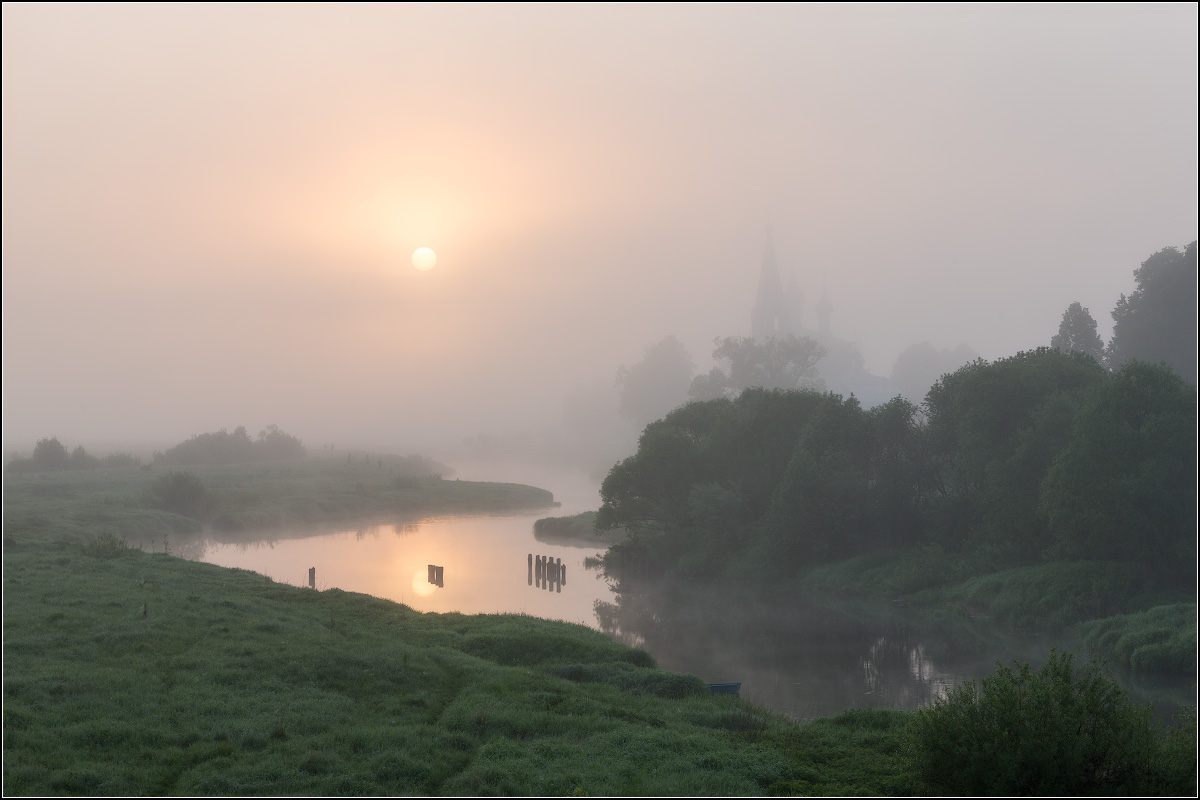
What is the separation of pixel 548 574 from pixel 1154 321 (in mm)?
46464

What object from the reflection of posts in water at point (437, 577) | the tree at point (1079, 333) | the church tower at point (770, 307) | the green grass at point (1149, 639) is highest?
the church tower at point (770, 307)

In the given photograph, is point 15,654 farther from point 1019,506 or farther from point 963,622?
point 1019,506

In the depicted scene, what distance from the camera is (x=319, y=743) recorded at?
14047mm

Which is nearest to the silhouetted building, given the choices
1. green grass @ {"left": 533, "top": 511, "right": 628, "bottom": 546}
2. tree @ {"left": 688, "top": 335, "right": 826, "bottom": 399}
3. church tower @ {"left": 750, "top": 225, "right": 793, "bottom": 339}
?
church tower @ {"left": 750, "top": 225, "right": 793, "bottom": 339}

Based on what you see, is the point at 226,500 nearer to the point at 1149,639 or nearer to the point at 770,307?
the point at 1149,639

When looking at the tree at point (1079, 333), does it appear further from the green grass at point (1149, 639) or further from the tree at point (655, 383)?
the tree at point (655, 383)

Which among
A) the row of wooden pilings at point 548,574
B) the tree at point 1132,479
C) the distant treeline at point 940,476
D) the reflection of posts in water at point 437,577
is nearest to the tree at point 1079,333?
the distant treeline at point 940,476

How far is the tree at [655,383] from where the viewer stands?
5374 inches

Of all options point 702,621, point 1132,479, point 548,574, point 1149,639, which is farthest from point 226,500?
point 1149,639

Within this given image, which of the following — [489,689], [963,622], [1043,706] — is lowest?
[963,622]

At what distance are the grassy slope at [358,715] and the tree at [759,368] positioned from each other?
87.7m

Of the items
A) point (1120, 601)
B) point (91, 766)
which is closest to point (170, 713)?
point (91, 766)

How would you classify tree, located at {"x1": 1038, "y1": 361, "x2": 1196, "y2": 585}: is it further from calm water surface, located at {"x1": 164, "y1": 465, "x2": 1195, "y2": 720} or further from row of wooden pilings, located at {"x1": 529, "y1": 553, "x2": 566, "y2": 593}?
row of wooden pilings, located at {"x1": 529, "y1": 553, "x2": 566, "y2": 593}

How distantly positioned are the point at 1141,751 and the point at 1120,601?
73.0 feet
